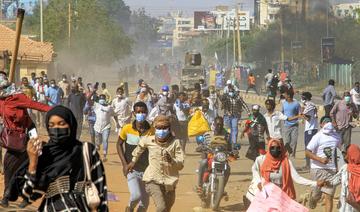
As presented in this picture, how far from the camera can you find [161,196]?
1034 cm

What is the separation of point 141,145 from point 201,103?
10875 millimetres

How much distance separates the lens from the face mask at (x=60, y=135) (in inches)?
230

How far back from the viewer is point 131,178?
1111 centimetres

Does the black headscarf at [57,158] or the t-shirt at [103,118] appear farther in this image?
the t-shirt at [103,118]

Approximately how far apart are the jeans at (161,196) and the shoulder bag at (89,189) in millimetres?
4208

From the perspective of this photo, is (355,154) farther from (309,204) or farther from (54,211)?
(54,211)

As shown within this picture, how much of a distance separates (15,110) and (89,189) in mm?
5478

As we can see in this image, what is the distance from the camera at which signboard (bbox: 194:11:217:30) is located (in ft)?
563

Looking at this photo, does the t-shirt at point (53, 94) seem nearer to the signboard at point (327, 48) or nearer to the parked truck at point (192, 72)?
the parked truck at point (192, 72)

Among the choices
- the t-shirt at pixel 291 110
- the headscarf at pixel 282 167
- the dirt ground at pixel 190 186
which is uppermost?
the t-shirt at pixel 291 110

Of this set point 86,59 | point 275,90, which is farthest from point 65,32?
point 275,90

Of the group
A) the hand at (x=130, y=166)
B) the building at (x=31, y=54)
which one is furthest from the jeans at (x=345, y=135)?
the building at (x=31, y=54)

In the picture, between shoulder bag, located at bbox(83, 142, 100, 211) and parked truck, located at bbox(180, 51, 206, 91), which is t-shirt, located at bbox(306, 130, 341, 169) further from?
parked truck, located at bbox(180, 51, 206, 91)

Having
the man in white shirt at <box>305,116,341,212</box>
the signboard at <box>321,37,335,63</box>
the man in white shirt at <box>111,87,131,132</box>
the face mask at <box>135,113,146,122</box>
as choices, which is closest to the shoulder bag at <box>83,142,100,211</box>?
the face mask at <box>135,113,146,122</box>
